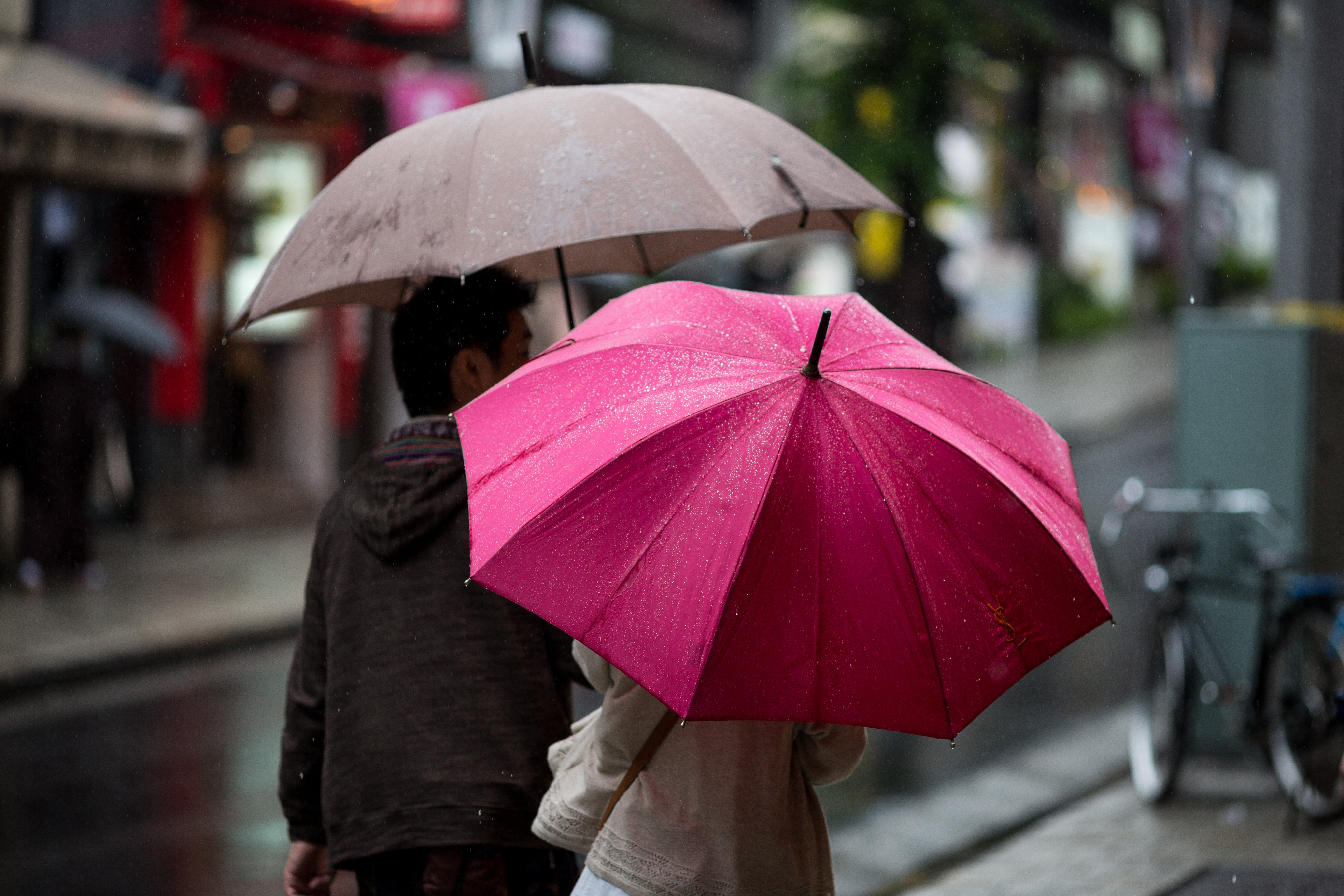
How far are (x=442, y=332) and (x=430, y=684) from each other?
629mm

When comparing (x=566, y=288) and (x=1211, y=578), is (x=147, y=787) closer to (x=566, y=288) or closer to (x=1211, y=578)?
(x=566, y=288)

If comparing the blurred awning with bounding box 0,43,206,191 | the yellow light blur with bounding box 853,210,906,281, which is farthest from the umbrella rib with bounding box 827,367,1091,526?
the yellow light blur with bounding box 853,210,906,281

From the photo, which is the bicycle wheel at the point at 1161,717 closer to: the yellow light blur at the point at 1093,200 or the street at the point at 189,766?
the street at the point at 189,766

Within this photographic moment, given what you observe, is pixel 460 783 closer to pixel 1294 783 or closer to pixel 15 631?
pixel 1294 783

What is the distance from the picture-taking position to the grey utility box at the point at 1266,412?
6535 mm

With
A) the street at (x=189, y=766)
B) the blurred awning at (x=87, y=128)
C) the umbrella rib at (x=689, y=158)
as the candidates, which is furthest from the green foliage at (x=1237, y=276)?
the umbrella rib at (x=689, y=158)

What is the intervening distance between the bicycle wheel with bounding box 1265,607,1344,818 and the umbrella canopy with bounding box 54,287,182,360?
351 inches

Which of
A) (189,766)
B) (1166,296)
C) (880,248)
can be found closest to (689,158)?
(189,766)

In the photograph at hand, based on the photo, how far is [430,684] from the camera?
250cm

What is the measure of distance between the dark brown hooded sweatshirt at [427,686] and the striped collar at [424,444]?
0.05 ft

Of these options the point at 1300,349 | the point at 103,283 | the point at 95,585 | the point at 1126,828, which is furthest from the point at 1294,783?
the point at 103,283

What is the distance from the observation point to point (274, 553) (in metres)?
13.1

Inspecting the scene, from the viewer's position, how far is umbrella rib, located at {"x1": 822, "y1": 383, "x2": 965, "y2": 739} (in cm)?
193

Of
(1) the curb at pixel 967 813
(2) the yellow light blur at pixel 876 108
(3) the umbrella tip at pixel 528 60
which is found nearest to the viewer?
(3) the umbrella tip at pixel 528 60
